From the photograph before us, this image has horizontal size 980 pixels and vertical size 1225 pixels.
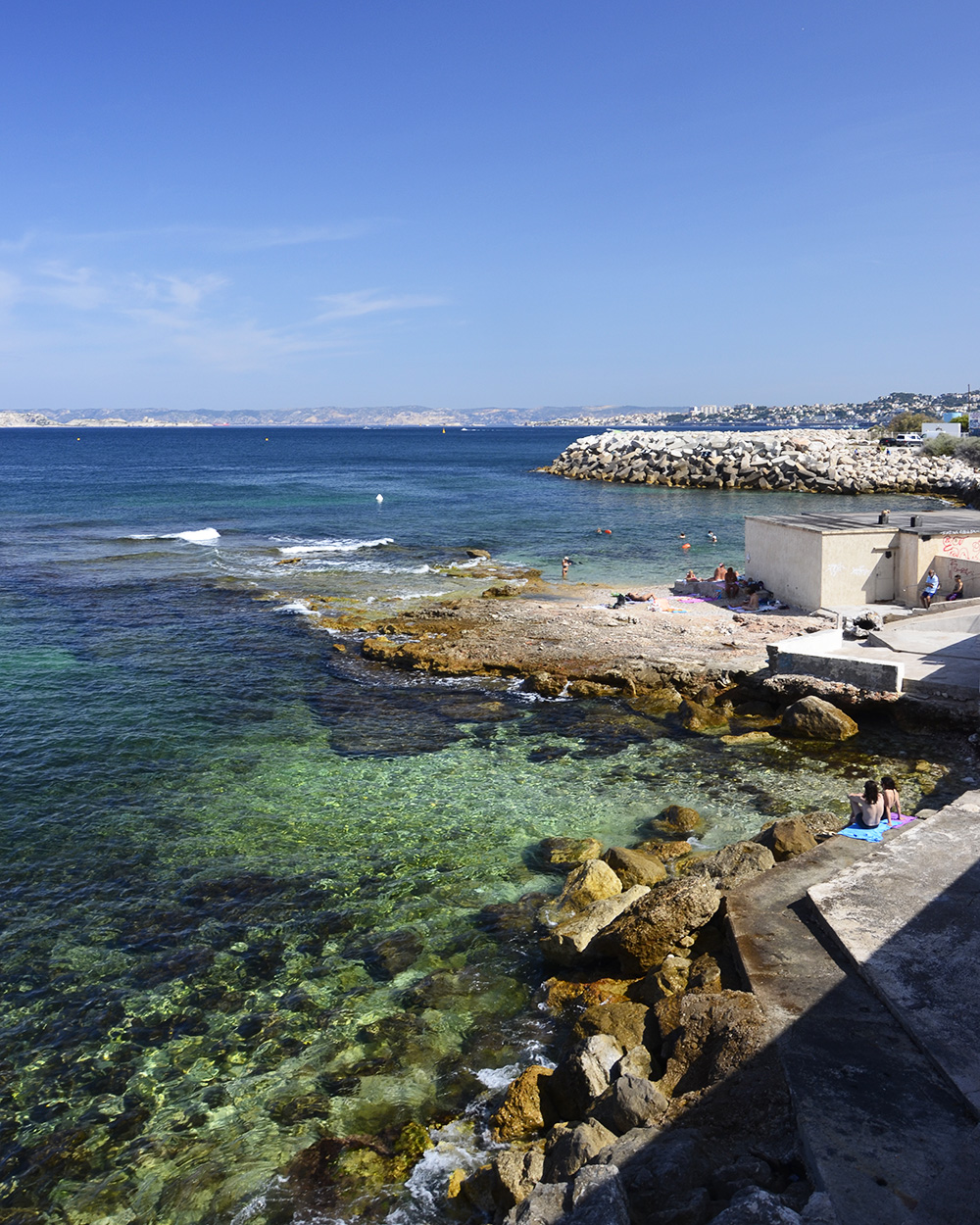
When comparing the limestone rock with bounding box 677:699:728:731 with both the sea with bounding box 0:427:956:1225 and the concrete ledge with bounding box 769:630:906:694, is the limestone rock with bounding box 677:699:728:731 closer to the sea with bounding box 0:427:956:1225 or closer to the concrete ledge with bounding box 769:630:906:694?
the sea with bounding box 0:427:956:1225

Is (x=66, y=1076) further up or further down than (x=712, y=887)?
further down

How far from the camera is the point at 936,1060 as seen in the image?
6789 mm

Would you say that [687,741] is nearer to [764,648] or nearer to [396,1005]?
[764,648]

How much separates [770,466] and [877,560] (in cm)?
4383

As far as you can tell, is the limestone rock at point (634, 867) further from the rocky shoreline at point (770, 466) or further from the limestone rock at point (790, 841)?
the rocky shoreline at point (770, 466)

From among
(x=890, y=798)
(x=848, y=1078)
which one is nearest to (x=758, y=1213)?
(x=848, y=1078)

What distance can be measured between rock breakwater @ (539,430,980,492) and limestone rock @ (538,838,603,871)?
46.7 meters

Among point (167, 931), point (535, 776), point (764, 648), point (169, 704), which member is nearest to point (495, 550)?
point (764, 648)

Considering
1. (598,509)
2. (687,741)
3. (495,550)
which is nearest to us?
(687,741)

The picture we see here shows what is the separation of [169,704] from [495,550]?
22594mm

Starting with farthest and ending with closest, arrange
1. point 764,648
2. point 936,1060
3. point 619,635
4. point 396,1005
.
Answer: point 619,635, point 764,648, point 396,1005, point 936,1060

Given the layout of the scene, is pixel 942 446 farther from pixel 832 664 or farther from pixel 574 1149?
pixel 574 1149

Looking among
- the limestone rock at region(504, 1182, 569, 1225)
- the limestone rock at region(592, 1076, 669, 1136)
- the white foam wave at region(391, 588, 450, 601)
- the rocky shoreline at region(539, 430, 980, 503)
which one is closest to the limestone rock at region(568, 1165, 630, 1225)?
the limestone rock at region(504, 1182, 569, 1225)

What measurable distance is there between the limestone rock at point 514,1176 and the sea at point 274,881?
60cm
